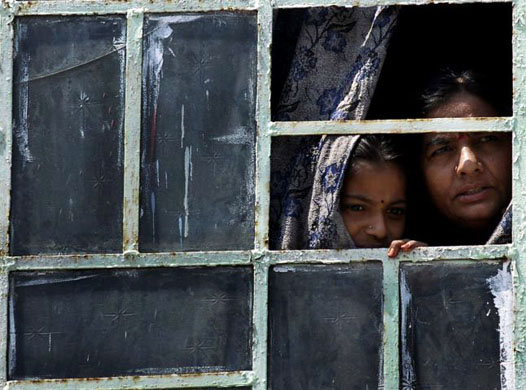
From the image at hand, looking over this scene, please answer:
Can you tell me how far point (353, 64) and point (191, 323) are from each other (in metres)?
0.86

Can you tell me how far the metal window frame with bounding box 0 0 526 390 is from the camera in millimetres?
3604

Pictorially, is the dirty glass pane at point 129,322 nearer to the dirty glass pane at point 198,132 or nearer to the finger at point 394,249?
the dirty glass pane at point 198,132

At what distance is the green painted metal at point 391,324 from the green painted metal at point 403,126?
1.11 feet

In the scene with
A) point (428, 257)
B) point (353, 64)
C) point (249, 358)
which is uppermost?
point (353, 64)

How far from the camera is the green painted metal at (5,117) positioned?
3.71m

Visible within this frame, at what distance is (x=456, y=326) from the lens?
3.59 m

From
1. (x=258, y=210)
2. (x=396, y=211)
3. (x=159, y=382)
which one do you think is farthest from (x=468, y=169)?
(x=159, y=382)

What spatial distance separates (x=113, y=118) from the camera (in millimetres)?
3740

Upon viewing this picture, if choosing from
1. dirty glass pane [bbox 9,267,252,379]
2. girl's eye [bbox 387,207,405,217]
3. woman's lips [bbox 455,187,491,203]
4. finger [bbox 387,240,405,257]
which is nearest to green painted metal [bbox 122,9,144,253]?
dirty glass pane [bbox 9,267,252,379]

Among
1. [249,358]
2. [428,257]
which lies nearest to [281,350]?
[249,358]

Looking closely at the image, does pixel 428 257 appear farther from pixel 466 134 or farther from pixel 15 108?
pixel 15 108

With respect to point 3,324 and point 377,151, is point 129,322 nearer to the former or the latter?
point 3,324

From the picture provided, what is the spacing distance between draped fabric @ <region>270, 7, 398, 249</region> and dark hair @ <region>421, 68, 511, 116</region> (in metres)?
0.28

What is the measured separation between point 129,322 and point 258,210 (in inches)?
16.9
